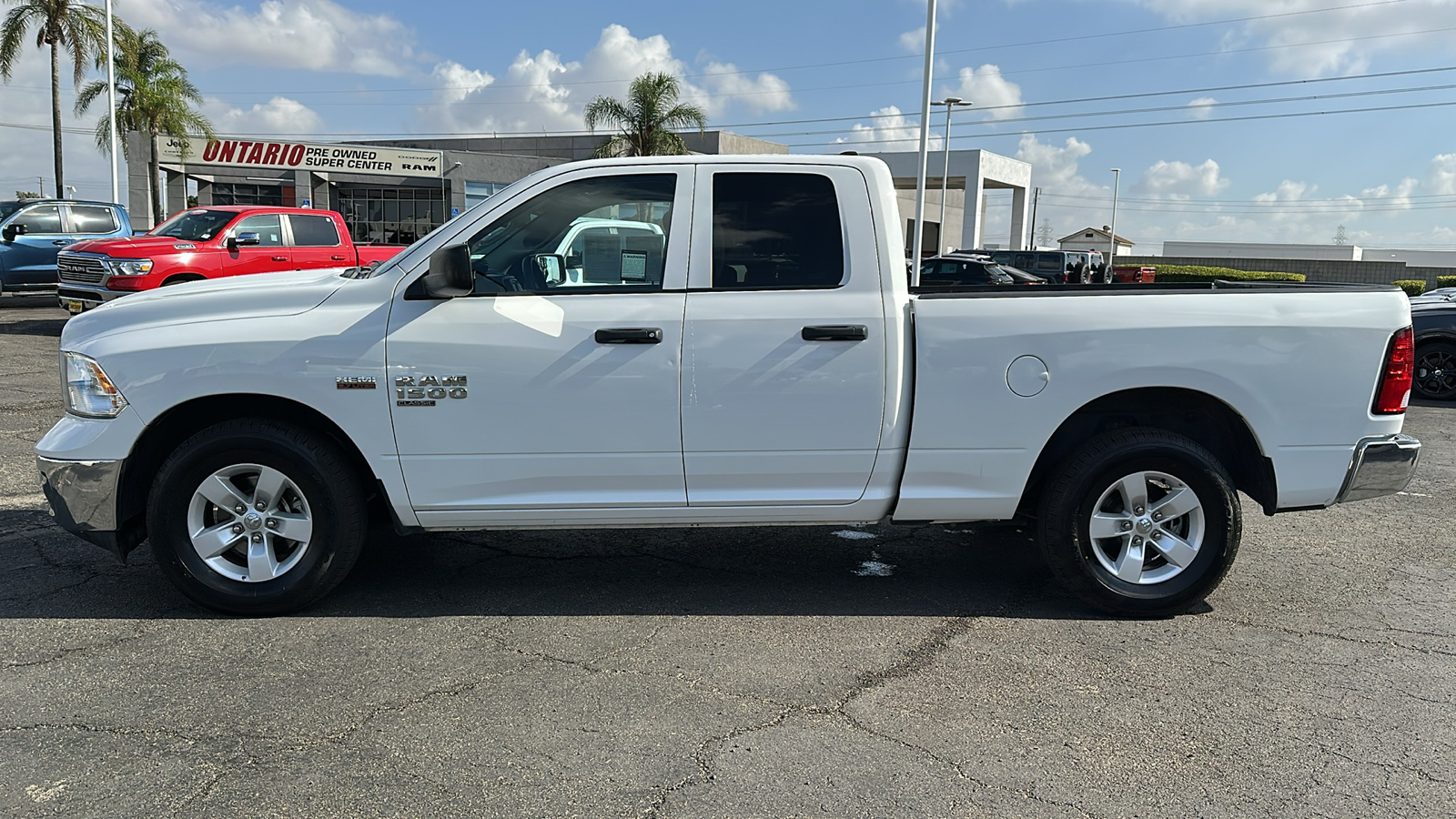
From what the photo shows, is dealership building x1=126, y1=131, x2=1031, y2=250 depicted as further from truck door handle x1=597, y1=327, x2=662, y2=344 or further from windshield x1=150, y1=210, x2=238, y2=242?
truck door handle x1=597, y1=327, x2=662, y2=344

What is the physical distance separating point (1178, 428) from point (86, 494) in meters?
4.86

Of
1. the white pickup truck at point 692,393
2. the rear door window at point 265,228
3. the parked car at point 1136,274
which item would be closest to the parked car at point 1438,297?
the white pickup truck at point 692,393

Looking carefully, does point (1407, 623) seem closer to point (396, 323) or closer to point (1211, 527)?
point (1211, 527)

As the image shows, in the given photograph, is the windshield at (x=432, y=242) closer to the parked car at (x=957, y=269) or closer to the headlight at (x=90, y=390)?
the headlight at (x=90, y=390)

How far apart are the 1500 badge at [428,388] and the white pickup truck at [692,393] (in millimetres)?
15

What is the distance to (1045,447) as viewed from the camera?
4.64 m

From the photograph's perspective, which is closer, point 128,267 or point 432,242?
point 432,242

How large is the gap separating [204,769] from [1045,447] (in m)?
Result: 3.55

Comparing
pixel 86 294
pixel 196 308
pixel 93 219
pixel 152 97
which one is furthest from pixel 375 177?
pixel 196 308

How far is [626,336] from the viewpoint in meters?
4.24

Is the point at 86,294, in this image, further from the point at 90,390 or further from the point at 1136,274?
the point at 1136,274

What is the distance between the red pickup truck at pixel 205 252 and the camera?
14188 mm

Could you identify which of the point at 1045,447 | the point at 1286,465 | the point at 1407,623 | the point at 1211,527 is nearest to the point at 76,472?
the point at 1045,447

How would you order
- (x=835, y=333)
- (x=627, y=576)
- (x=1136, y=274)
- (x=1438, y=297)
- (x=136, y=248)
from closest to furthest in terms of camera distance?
(x=835, y=333) → (x=627, y=576) → (x=136, y=248) → (x=1438, y=297) → (x=1136, y=274)
